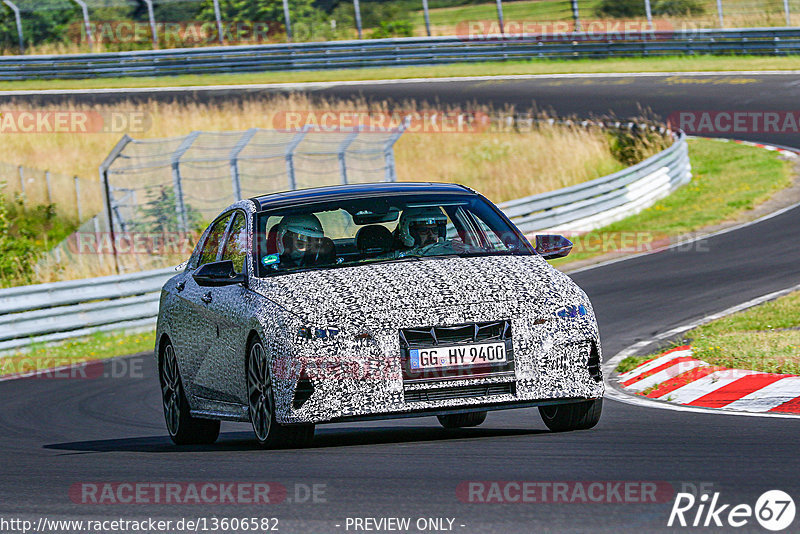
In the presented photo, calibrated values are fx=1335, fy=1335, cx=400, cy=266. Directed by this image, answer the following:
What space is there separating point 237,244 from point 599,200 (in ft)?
50.3

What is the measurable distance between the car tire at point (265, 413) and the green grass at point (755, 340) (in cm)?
376

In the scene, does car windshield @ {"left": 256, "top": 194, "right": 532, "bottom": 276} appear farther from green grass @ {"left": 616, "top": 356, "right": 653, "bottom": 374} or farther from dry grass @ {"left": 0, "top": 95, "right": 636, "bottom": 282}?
dry grass @ {"left": 0, "top": 95, "right": 636, "bottom": 282}

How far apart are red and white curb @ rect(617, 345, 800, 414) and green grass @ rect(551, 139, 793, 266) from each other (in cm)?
1024

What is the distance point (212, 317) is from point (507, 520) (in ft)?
12.2

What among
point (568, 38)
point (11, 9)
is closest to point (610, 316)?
point (568, 38)

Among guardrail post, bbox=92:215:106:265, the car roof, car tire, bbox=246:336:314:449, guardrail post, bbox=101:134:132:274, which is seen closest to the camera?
car tire, bbox=246:336:314:449

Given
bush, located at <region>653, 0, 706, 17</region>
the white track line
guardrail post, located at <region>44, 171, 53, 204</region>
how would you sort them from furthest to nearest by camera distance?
bush, located at <region>653, 0, 706, 17</region>, the white track line, guardrail post, located at <region>44, 171, 53, 204</region>

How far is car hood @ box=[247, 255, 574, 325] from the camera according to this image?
725 centimetres

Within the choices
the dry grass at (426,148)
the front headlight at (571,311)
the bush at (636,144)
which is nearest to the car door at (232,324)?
the front headlight at (571,311)

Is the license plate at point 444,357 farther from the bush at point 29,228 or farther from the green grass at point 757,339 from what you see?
the bush at point 29,228

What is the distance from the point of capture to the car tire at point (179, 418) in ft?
30.2
